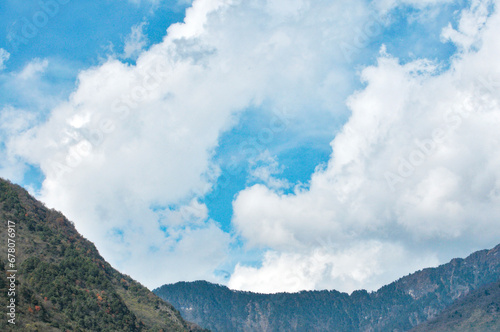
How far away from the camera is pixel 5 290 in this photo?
16000 centimetres

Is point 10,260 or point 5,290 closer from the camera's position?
point 5,290

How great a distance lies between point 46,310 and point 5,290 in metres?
30.3

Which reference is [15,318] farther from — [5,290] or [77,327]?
[77,327]

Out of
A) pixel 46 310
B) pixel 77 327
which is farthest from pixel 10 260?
pixel 77 327

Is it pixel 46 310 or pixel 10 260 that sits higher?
pixel 10 260

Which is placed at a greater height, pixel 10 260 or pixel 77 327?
pixel 10 260

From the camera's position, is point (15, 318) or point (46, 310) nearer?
point (15, 318)

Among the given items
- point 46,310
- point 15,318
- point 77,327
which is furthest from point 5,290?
point 77,327

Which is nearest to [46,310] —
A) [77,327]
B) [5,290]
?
[77,327]

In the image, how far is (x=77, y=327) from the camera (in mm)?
195625

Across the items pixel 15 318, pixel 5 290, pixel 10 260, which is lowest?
pixel 15 318

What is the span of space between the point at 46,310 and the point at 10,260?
26.8 m

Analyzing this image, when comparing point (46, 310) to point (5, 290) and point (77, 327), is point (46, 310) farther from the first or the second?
point (5, 290)

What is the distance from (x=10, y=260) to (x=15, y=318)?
163 feet
